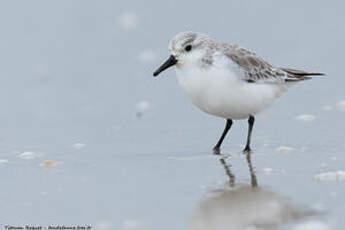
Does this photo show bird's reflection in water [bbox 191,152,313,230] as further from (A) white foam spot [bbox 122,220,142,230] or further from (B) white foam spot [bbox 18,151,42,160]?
(B) white foam spot [bbox 18,151,42,160]

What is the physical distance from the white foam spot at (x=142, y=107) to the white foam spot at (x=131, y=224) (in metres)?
3.21

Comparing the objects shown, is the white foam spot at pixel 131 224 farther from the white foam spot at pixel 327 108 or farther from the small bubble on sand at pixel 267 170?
the white foam spot at pixel 327 108

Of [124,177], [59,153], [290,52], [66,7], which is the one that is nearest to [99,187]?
[124,177]

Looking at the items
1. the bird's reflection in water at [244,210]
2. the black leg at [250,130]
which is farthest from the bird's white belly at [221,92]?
the bird's reflection in water at [244,210]

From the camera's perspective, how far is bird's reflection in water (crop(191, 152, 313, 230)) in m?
4.41

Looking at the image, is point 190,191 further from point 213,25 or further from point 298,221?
point 213,25

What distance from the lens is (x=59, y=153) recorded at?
653cm

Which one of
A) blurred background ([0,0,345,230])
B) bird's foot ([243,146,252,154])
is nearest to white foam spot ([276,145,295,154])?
blurred background ([0,0,345,230])

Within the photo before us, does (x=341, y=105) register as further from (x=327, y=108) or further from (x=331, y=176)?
(x=331, y=176)

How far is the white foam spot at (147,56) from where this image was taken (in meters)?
9.27

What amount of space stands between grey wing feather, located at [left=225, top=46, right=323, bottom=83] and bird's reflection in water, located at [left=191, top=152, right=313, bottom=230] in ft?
4.94

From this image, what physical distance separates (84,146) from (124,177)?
3.96 ft

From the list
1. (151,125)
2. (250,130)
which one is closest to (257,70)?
(250,130)

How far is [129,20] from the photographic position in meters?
10.1
